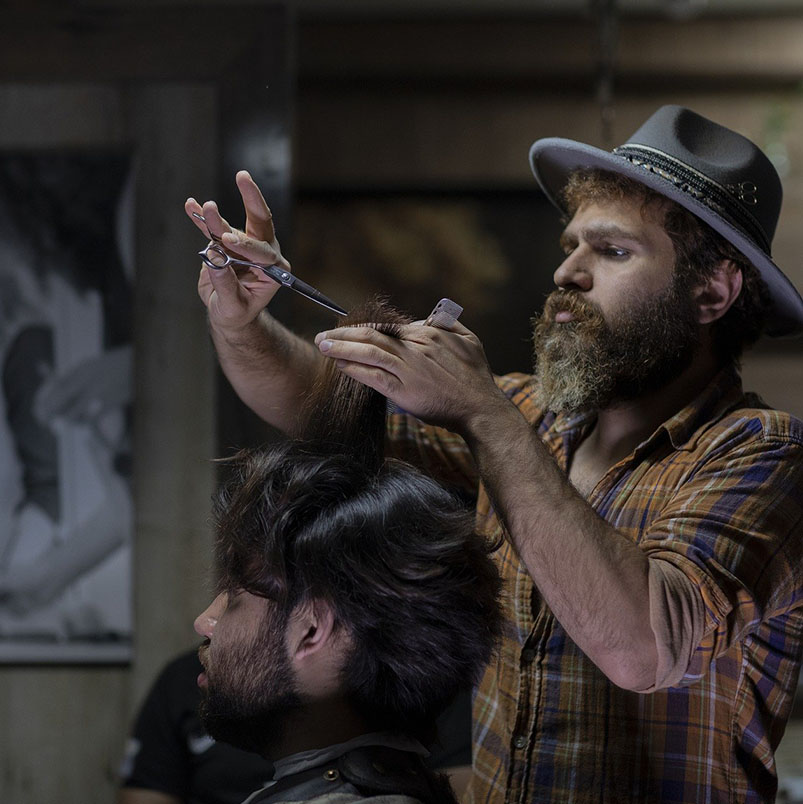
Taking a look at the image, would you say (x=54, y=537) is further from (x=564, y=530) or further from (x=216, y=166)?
(x=564, y=530)

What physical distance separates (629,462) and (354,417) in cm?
45

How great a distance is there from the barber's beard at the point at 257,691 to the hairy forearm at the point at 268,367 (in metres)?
0.39

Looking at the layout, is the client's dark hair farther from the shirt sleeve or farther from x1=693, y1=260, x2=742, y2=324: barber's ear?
x1=693, y1=260, x2=742, y2=324: barber's ear

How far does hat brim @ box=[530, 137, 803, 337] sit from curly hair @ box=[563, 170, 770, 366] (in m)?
0.02

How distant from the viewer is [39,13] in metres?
2.43

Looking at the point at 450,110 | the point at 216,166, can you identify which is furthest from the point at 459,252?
the point at 216,166

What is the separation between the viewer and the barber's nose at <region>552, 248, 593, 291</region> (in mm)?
1479

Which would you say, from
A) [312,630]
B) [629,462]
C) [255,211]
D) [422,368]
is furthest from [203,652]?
[629,462]

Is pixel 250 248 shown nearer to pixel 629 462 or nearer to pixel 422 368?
pixel 422 368

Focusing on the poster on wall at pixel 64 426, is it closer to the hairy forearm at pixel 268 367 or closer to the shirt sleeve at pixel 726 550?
the hairy forearm at pixel 268 367

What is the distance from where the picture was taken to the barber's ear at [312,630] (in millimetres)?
1191

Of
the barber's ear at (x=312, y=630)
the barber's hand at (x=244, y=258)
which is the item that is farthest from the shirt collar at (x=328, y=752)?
the barber's hand at (x=244, y=258)

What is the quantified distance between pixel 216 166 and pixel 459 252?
1590mm

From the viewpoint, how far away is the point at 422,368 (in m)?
1.13
